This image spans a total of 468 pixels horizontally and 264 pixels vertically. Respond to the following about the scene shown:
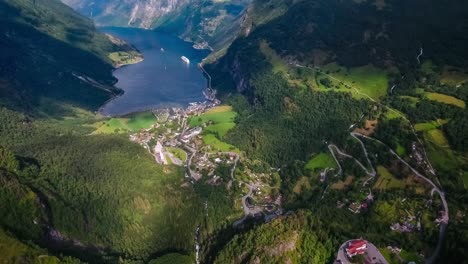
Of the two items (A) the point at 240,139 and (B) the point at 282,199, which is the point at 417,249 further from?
(A) the point at 240,139

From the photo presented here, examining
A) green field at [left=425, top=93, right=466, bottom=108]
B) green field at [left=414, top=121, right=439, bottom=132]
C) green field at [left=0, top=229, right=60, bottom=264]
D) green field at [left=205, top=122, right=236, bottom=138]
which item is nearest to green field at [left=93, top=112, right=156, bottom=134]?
green field at [left=205, top=122, right=236, bottom=138]

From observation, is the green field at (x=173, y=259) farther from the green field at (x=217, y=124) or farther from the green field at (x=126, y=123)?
the green field at (x=126, y=123)

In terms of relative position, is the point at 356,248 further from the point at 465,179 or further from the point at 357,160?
the point at 357,160

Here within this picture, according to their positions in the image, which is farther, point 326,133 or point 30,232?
point 326,133

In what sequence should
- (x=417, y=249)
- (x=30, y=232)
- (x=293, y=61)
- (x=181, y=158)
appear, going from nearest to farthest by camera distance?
(x=417, y=249) → (x=30, y=232) → (x=181, y=158) → (x=293, y=61)

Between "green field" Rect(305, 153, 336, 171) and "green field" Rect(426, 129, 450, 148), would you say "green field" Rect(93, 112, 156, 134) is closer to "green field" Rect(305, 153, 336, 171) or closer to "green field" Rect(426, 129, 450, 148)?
"green field" Rect(305, 153, 336, 171)

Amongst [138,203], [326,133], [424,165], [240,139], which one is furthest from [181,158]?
[424,165]

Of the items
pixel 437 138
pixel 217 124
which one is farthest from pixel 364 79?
pixel 217 124

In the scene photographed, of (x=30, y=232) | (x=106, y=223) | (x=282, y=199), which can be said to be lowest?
(x=282, y=199)
